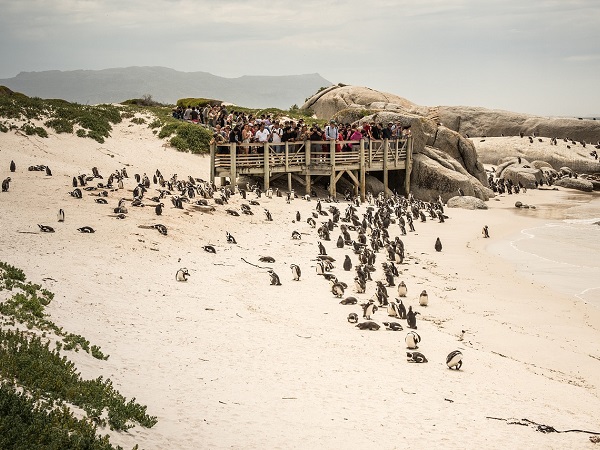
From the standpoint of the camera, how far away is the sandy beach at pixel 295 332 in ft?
35.0

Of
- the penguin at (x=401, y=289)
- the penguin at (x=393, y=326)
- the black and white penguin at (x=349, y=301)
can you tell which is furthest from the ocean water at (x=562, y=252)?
the penguin at (x=393, y=326)

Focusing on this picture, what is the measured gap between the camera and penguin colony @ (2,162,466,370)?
1702 cm

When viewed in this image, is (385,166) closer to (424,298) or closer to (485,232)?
(485,232)

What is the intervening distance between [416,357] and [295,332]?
264 centimetres

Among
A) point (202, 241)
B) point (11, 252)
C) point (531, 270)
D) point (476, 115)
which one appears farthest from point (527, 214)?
point (476, 115)

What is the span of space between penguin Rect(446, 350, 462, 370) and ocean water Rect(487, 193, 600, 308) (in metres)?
8.19

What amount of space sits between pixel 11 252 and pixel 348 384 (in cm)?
924

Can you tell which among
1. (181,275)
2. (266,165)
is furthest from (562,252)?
(181,275)

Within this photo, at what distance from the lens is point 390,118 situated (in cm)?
4228

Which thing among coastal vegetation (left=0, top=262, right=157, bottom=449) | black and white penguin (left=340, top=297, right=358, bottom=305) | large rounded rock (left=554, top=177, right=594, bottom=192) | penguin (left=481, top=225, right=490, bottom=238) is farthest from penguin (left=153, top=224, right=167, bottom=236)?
large rounded rock (left=554, top=177, right=594, bottom=192)

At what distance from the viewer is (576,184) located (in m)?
52.8

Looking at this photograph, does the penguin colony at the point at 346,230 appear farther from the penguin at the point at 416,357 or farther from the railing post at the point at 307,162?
the railing post at the point at 307,162

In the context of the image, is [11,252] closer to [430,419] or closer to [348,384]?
[348,384]

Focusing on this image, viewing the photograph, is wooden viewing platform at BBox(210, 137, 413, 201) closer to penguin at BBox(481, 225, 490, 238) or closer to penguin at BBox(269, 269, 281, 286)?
penguin at BBox(481, 225, 490, 238)
